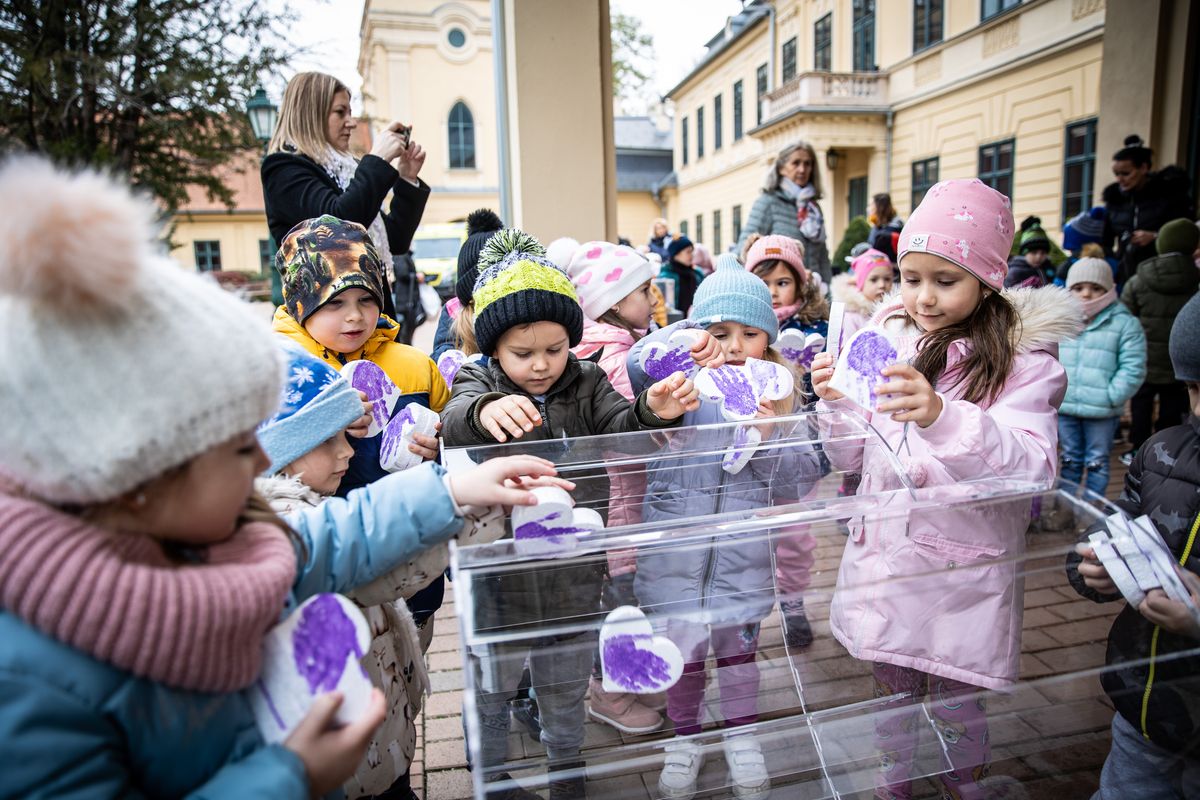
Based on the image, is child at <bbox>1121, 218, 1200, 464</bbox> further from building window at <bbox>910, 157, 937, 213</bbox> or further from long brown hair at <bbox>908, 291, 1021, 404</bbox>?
building window at <bbox>910, 157, 937, 213</bbox>

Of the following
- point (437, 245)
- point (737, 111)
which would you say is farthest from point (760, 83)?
point (437, 245)

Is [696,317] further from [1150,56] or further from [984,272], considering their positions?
[1150,56]

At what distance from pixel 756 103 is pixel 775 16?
3054 mm

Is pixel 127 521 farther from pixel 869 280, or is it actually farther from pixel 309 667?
pixel 869 280

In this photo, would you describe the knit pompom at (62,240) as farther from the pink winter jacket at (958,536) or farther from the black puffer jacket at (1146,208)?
the black puffer jacket at (1146,208)

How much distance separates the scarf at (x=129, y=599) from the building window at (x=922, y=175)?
1916cm

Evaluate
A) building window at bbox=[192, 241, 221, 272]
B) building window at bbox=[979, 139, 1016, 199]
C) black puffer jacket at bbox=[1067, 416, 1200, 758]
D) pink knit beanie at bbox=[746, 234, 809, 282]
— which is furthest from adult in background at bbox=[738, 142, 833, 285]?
building window at bbox=[192, 241, 221, 272]

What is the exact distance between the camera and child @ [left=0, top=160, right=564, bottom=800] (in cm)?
69

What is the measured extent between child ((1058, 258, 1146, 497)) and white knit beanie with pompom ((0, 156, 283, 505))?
450 centimetres

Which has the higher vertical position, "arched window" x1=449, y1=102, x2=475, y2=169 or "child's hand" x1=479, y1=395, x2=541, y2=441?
"arched window" x1=449, y1=102, x2=475, y2=169

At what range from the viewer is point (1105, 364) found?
4152mm

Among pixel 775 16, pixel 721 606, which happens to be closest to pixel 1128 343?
pixel 721 606

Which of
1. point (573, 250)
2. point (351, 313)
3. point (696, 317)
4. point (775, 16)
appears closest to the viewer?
point (351, 313)

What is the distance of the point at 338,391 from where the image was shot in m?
1.53
